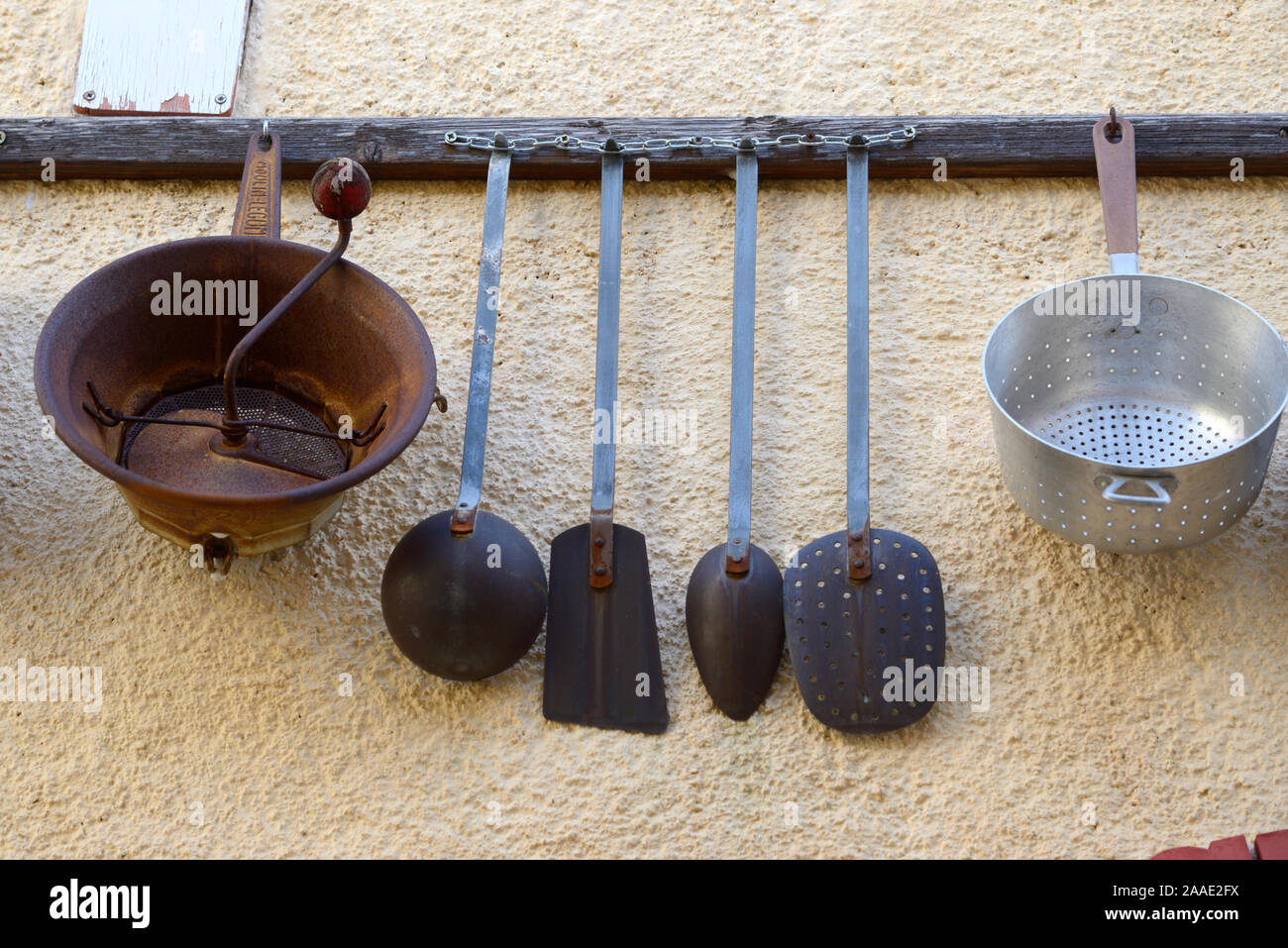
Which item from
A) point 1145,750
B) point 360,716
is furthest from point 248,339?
point 1145,750

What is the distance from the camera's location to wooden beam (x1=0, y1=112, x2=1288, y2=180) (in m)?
2.16

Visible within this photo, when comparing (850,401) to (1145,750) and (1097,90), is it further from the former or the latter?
(1097,90)

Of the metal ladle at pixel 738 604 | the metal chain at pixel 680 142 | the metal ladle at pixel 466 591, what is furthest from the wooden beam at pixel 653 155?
the metal ladle at pixel 466 591

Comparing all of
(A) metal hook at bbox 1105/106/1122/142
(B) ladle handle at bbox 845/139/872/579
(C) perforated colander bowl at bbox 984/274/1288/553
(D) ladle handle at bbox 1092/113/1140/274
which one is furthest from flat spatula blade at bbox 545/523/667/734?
(A) metal hook at bbox 1105/106/1122/142

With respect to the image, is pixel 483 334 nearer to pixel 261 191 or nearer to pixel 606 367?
pixel 606 367

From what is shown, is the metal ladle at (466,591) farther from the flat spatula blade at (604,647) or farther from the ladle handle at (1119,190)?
the ladle handle at (1119,190)

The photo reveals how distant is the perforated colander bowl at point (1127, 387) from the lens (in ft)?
5.72

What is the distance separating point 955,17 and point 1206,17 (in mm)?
416

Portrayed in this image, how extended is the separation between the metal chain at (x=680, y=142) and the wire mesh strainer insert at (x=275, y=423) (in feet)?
1.77

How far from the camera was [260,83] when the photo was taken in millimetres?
2342

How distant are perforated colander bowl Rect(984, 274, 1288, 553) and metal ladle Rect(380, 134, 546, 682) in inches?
25.4

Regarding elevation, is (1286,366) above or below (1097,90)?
below
